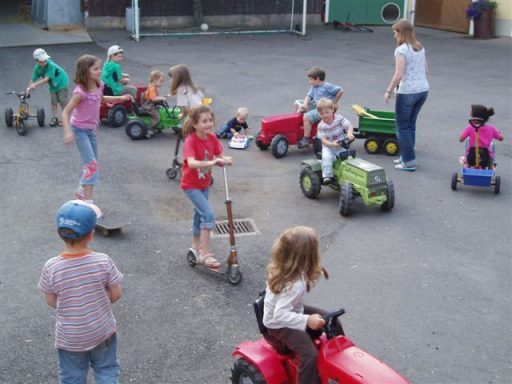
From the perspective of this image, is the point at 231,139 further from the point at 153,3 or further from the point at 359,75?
the point at 153,3

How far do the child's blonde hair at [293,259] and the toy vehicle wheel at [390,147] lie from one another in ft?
24.0

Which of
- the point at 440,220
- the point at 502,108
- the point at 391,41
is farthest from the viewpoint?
the point at 391,41

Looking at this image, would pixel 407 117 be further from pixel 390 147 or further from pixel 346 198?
pixel 346 198

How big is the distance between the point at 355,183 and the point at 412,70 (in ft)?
7.71

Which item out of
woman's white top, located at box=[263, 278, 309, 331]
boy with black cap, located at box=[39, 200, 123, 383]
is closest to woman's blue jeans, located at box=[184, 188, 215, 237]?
woman's white top, located at box=[263, 278, 309, 331]

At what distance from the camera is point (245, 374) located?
523 cm

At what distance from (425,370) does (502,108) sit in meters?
10.4

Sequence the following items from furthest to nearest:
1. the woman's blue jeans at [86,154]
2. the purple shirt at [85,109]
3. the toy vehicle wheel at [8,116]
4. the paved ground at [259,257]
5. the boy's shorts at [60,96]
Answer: the boy's shorts at [60,96] → the toy vehicle wheel at [8,116] → the woman's blue jeans at [86,154] → the purple shirt at [85,109] → the paved ground at [259,257]

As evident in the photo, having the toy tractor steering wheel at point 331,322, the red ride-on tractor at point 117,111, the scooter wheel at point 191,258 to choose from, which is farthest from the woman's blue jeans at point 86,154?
the red ride-on tractor at point 117,111

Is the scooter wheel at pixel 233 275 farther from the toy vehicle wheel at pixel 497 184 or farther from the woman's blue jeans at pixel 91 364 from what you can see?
the toy vehicle wheel at pixel 497 184

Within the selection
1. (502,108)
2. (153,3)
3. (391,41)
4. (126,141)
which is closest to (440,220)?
(126,141)

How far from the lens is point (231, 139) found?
12562mm

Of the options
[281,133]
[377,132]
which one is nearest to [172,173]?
[281,133]

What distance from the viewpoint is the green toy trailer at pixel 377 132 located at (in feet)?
38.8
